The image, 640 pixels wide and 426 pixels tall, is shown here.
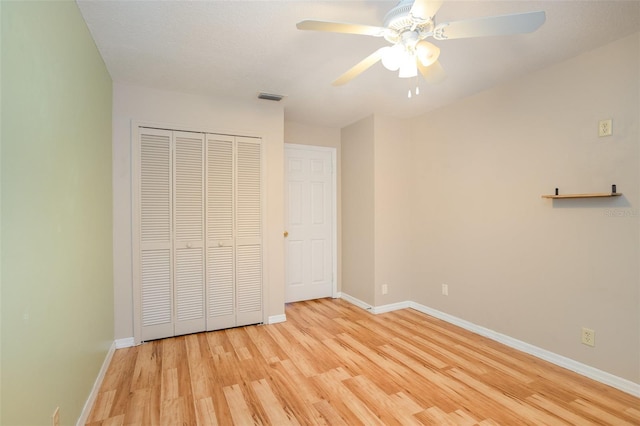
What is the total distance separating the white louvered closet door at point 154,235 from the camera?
2910 millimetres

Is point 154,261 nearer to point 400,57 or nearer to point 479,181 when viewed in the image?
point 400,57

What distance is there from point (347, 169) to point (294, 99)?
139 cm

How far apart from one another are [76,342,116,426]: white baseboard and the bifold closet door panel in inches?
34.3

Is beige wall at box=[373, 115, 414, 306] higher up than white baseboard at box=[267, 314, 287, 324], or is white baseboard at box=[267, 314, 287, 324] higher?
beige wall at box=[373, 115, 414, 306]

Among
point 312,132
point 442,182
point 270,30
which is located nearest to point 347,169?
point 312,132

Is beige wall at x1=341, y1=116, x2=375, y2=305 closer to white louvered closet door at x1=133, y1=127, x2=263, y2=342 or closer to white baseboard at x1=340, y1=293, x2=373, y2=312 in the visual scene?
white baseboard at x1=340, y1=293, x2=373, y2=312

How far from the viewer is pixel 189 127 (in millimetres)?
3086

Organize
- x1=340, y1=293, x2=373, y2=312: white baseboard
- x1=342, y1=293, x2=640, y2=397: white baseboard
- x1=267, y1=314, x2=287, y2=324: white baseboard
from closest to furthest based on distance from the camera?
1. x1=342, y1=293, x2=640, y2=397: white baseboard
2. x1=267, y1=314, x2=287, y2=324: white baseboard
3. x1=340, y1=293, x2=373, y2=312: white baseboard

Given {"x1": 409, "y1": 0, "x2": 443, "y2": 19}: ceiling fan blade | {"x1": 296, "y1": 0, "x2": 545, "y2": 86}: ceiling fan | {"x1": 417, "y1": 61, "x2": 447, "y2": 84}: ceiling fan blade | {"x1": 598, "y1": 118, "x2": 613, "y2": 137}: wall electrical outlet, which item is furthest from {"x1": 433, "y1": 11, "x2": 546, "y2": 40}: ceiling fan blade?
{"x1": 598, "y1": 118, "x2": 613, "y2": 137}: wall electrical outlet

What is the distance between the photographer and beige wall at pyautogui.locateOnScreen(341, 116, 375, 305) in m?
3.87

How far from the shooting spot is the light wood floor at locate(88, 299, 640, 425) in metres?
1.89

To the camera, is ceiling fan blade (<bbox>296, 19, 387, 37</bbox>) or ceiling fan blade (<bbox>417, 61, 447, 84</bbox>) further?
ceiling fan blade (<bbox>417, 61, 447, 84</bbox>)

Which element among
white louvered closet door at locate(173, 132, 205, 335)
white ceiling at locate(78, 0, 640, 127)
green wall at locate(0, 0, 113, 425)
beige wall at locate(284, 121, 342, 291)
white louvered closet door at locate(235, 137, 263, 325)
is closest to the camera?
green wall at locate(0, 0, 113, 425)

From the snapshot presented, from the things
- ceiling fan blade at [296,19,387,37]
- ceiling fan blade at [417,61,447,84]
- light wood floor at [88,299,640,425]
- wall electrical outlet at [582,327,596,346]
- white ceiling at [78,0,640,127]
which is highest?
white ceiling at [78,0,640,127]
